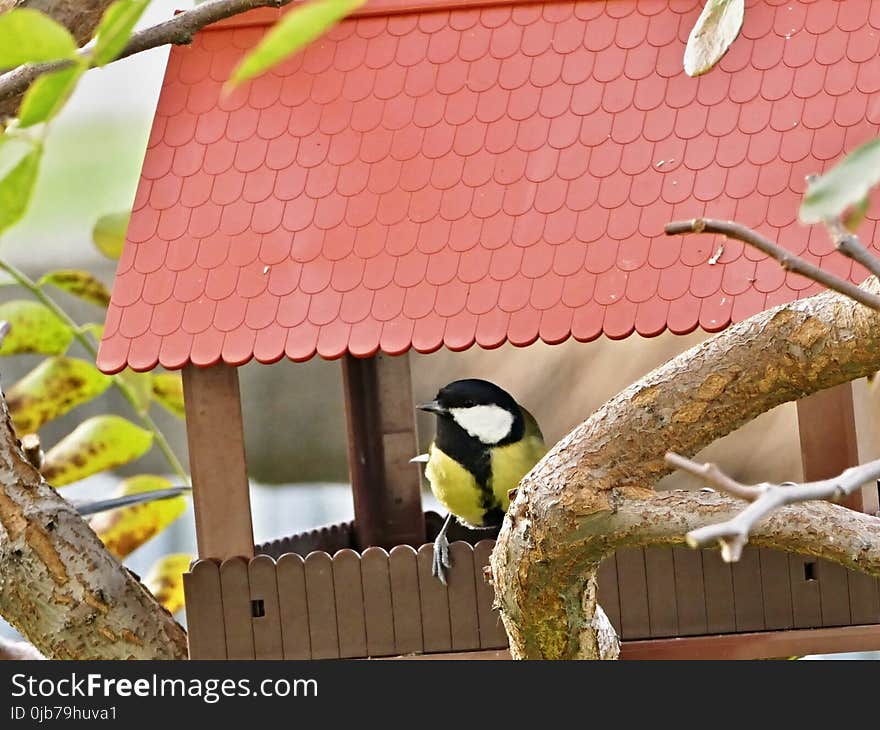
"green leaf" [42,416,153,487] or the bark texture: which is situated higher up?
the bark texture

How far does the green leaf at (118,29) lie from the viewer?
36 centimetres

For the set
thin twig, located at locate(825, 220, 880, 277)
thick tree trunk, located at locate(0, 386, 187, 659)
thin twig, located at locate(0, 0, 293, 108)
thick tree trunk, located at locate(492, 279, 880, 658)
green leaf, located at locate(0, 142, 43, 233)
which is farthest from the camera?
thick tree trunk, located at locate(0, 386, 187, 659)

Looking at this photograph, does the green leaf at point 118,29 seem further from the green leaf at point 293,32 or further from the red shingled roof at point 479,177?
the red shingled roof at point 479,177

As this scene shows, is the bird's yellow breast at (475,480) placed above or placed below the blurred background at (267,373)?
below

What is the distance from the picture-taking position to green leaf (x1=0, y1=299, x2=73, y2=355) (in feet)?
6.66

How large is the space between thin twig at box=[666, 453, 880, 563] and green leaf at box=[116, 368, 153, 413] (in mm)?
1711

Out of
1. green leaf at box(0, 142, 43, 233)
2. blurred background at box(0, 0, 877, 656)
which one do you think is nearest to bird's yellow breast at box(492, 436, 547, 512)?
blurred background at box(0, 0, 877, 656)

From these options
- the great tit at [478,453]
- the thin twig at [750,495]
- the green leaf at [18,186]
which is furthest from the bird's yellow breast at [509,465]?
the green leaf at [18,186]

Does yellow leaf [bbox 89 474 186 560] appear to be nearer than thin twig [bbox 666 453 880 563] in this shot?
No

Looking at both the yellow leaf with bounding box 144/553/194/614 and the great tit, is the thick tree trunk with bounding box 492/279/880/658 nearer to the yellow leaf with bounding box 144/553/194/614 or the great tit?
the great tit

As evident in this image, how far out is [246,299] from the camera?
152 centimetres

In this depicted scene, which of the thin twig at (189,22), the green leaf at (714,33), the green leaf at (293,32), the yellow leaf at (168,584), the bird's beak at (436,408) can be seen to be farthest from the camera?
the yellow leaf at (168,584)

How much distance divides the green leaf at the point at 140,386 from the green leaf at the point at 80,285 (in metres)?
0.13

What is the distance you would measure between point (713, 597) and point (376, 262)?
1.97 ft
